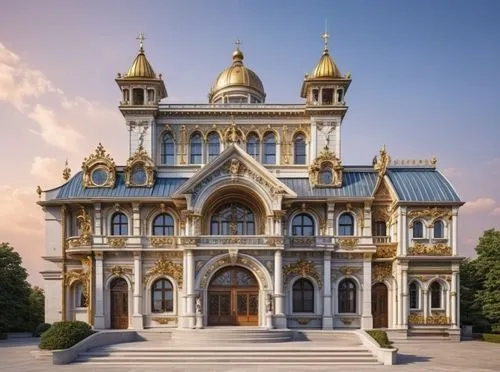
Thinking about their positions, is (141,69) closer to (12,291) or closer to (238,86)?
(238,86)

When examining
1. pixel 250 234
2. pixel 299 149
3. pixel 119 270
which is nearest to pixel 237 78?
pixel 299 149

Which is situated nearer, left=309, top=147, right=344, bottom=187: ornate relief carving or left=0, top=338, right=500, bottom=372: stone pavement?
left=0, top=338, right=500, bottom=372: stone pavement

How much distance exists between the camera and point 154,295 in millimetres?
37750

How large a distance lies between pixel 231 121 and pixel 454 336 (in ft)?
76.1

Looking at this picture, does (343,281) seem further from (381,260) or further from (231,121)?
(231,121)

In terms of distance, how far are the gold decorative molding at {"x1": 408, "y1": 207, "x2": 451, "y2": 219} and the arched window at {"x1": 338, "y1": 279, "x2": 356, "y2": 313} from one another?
268 inches

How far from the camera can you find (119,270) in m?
37.5

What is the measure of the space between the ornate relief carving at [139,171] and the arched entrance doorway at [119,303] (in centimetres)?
739

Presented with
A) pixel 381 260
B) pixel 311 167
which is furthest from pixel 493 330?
pixel 311 167

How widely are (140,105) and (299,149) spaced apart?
1326 centimetres

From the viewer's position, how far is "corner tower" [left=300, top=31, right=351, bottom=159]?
40.4 meters

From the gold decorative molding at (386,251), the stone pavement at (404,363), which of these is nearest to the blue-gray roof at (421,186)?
the gold decorative molding at (386,251)

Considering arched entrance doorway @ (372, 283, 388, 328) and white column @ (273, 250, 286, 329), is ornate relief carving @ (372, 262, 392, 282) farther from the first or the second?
Answer: white column @ (273, 250, 286, 329)

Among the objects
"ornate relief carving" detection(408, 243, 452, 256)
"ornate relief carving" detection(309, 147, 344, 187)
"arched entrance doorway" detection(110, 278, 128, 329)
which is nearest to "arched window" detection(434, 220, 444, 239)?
"ornate relief carving" detection(408, 243, 452, 256)
